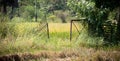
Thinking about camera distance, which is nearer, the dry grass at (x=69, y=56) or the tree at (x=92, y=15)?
the dry grass at (x=69, y=56)

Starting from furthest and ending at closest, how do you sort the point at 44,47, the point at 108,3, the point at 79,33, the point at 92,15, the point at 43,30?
the point at 43,30, the point at 79,33, the point at 92,15, the point at 108,3, the point at 44,47

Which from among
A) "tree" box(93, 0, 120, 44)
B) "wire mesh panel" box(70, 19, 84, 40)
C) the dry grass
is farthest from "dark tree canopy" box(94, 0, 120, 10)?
the dry grass

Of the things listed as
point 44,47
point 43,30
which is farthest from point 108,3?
point 43,30

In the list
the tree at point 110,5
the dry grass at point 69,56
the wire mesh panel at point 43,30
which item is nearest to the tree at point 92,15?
the tree at point 110,5

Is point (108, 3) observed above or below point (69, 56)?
above

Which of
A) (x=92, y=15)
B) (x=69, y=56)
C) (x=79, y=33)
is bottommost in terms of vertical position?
(x=69, y=56)

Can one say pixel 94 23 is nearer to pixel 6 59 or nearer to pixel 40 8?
pixel 6 59

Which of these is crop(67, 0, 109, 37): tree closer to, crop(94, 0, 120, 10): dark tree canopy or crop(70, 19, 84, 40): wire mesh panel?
crop(94, 0, 120, 10): dark tree canopy

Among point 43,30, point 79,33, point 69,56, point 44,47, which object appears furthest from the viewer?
point 43,30

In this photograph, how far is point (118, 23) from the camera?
12.3 metres

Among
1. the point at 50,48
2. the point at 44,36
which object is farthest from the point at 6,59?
the point at 44,36

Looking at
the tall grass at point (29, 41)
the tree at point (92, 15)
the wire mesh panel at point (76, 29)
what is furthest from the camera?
the wire mesh panel at point (76, 29)

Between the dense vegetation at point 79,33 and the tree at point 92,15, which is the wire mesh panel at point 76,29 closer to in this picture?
the dense vegetation at point 79,33

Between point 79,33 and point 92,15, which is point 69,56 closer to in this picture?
point 92,15
